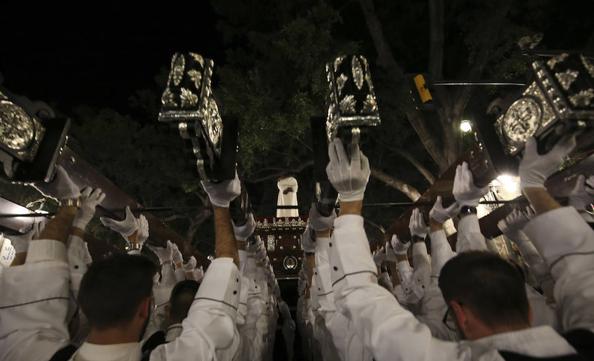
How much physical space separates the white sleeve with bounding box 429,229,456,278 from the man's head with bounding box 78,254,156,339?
2.89 metres

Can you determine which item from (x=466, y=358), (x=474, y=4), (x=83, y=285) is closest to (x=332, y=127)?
(x=466, y=358)

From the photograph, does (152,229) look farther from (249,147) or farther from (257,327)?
(249,147)

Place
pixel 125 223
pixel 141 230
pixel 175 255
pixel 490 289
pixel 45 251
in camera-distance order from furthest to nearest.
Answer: pixel 175 255
pixel 141 230
pixel 125 223
pixel 45 251
pixel 490 289

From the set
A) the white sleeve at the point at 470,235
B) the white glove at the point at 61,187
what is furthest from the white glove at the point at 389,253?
the white glove at the point at 61,187

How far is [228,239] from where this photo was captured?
8.38 ft

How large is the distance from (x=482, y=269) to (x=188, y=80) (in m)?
1.86

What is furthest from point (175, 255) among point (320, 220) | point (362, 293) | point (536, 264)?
point (536, 264)

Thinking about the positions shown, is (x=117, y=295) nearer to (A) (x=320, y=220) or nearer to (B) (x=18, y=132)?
(B) (x=18, y=132)

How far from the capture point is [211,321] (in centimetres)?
210

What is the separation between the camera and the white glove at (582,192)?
3726 millimetres

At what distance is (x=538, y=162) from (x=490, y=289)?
3.68 ft

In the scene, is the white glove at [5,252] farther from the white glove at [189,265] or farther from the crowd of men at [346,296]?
the crowd of men at [346,296]

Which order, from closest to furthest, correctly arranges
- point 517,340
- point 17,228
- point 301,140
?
point 517,340 < point 17,228 < point 301,140

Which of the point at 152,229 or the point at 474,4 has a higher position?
the point at 474,4
